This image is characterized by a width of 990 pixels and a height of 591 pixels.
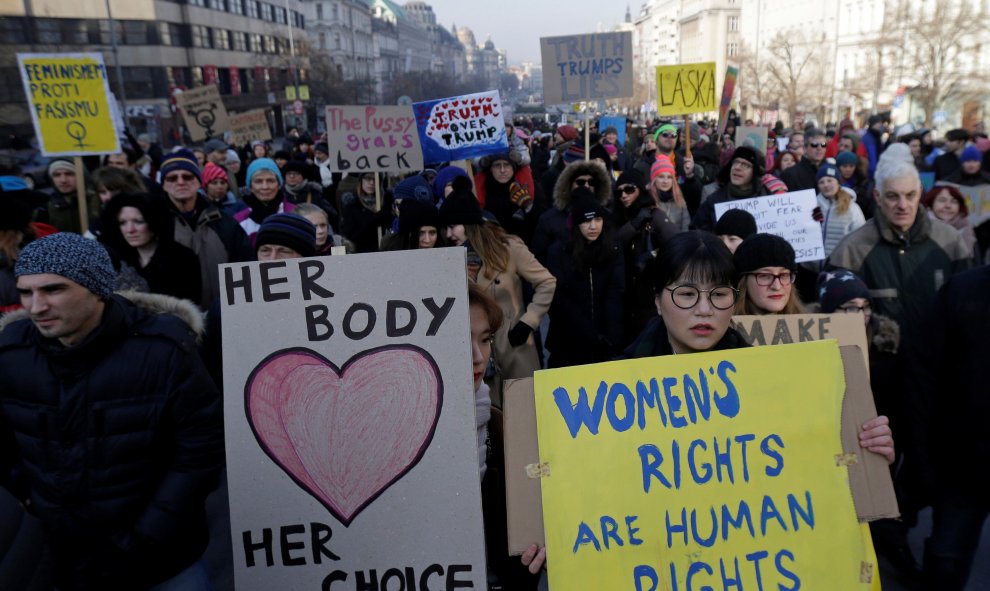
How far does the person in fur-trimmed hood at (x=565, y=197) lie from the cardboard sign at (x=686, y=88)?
154 inches

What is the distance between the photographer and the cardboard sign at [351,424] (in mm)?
1851

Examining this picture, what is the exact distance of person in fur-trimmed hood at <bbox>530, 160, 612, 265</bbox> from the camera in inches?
223

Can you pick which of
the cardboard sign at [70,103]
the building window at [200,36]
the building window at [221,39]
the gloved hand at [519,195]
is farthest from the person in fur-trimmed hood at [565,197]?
the building window at [221,39]

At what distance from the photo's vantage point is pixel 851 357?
1883 mm

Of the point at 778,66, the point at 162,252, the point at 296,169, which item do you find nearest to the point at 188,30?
the point at 778,66

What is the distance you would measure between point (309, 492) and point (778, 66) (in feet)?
181

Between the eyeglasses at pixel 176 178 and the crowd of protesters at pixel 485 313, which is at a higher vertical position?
the eyeglasses at pixel 176 178

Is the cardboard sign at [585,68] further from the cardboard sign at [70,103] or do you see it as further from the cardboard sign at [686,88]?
the cardboard sign at [70,103]

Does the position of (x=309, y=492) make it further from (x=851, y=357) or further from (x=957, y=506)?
(x=957, y=506)

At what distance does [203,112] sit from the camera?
1157 cm

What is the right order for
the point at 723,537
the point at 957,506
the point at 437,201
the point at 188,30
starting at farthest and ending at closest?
the point at 188,30 → the point at 437,201 → the point at 957,506 → the point at 723,537

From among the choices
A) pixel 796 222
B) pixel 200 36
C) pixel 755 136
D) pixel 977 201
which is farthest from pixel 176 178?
pixel 200 36

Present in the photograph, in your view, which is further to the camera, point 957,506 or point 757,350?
point 957,506

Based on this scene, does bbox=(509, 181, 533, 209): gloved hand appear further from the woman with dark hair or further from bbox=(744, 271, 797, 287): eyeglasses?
bbox=(744, 271, 797, 287): eyeglasses
